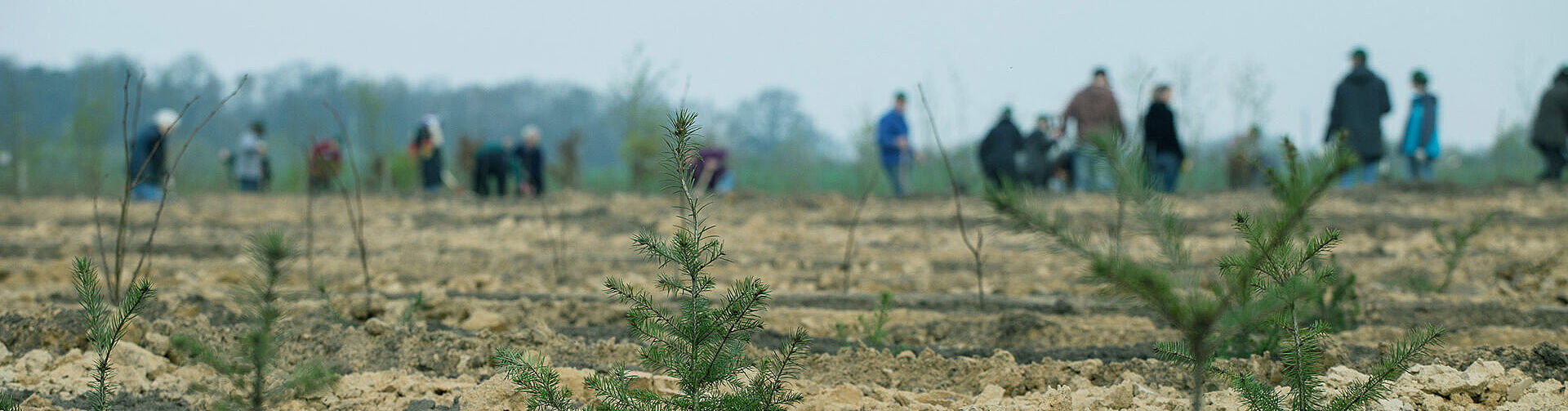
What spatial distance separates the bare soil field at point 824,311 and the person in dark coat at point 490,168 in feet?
13.0

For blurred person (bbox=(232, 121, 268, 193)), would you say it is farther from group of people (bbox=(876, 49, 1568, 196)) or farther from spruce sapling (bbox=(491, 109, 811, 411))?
spruce sapling (bbox=(491, 109, 811, 411))

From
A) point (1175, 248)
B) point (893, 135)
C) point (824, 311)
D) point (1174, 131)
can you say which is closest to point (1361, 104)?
point (1174, 131)

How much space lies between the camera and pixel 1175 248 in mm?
1458

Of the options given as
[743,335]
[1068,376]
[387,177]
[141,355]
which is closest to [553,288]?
[141,355]

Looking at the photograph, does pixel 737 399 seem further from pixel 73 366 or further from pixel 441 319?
pixel 441 319

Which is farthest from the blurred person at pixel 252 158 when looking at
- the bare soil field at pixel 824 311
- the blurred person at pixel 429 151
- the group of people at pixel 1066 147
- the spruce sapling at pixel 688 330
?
the spruce sapling at pixel 688 330

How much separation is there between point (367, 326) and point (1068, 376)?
2.28 m

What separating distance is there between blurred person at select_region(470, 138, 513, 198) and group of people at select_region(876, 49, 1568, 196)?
5.57m

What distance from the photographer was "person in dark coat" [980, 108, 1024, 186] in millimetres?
12234

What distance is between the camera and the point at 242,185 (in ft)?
49.6

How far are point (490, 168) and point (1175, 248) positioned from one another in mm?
14356

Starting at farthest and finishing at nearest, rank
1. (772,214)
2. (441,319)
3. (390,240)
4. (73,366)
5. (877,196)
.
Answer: (877,196), (772,214), (390,240), (441,319), (73,366)

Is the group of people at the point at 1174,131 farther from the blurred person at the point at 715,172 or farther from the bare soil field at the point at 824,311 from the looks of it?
the blurred person at the point at 715,172

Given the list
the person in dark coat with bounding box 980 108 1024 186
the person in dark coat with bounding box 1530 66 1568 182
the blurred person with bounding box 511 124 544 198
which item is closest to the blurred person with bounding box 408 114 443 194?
the blurred person with bounding box 511 124 544 198
